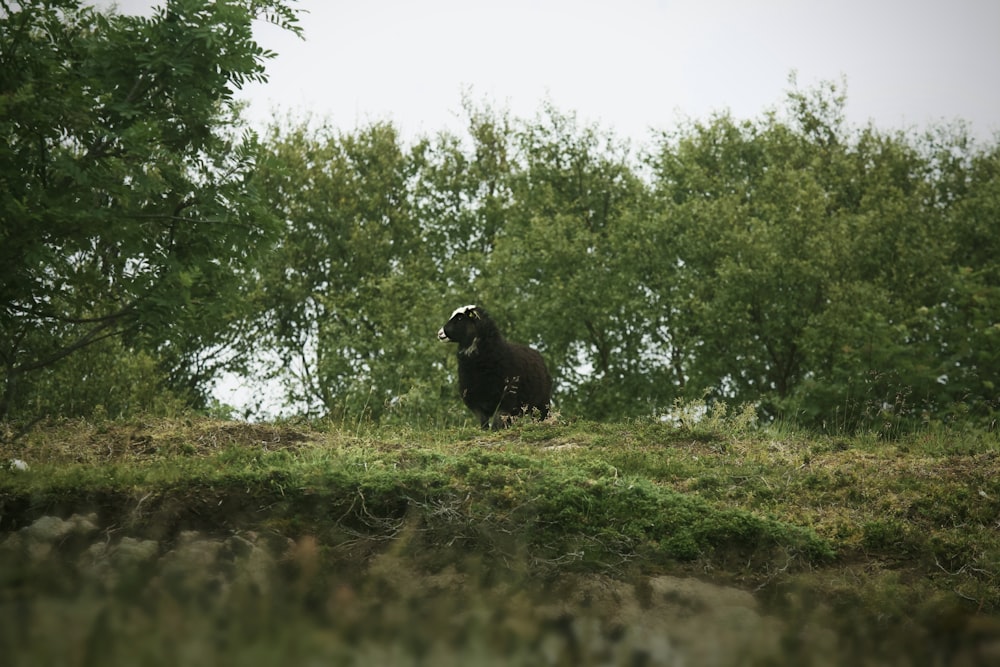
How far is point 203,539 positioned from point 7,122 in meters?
4.48

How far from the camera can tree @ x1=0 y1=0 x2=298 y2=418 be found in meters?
9.62

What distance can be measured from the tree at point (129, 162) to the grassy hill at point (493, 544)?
5.73 feet

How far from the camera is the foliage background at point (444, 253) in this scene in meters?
10.4

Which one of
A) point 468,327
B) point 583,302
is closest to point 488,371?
point 468,327

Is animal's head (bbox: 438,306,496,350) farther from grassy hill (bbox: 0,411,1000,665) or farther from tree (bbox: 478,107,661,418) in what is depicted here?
tree (bbox: 478,107,661,418)

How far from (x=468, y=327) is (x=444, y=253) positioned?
22207mm

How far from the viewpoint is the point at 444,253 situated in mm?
38344

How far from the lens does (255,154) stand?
11.2m

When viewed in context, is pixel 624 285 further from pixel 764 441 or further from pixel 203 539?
pixel 203 539

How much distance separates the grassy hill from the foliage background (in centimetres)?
208

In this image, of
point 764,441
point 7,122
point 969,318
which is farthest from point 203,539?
point 969,318

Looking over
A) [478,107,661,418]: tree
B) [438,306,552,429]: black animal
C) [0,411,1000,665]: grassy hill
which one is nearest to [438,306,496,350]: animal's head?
[438,306,552,429]: black animal

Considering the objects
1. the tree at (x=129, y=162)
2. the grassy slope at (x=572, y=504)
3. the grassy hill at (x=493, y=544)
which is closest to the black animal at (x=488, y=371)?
the grassy hill at (x=493, y=544)

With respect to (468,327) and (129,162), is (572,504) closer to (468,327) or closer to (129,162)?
(129,162)
